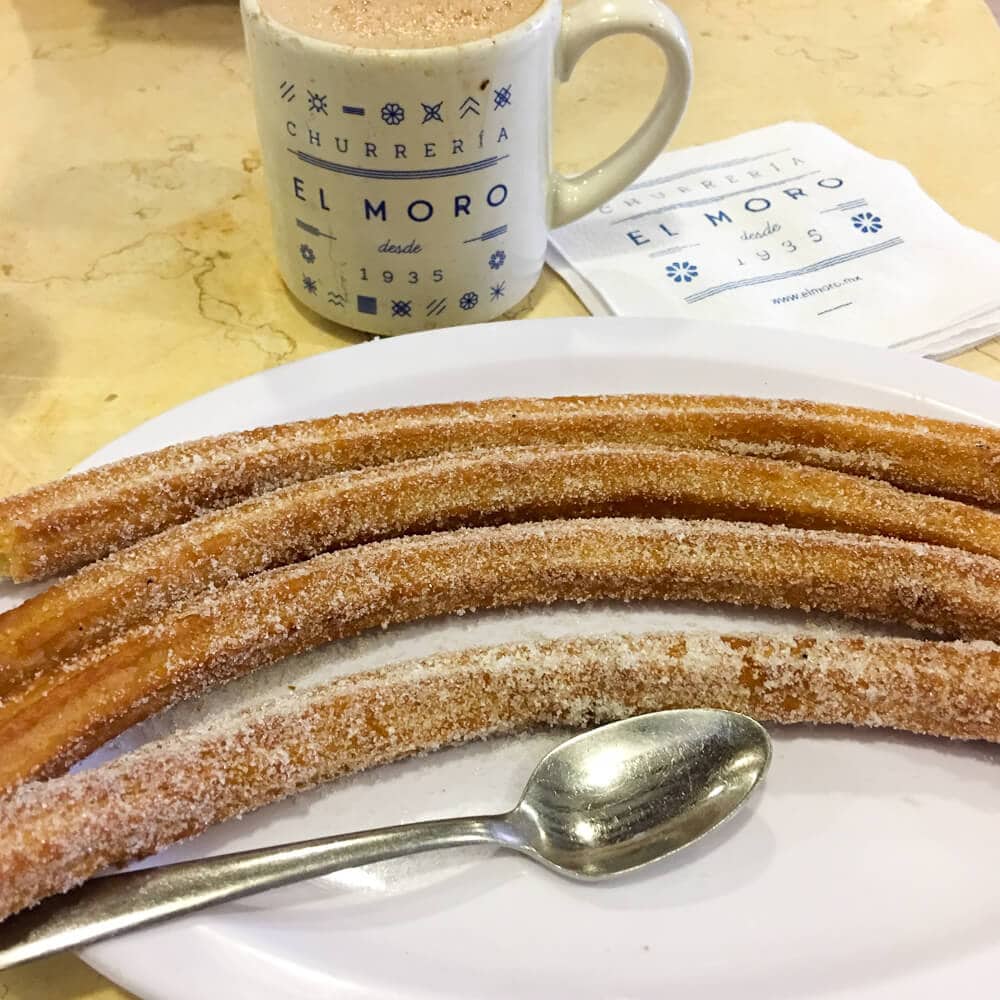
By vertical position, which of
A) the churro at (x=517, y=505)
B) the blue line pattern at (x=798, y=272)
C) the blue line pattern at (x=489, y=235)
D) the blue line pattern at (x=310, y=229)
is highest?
the blue line pattern at (x=310, y=229)

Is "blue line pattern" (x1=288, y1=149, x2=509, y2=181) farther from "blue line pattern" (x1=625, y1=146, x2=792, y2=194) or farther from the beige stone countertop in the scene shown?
"blue line pattern" (x1=625, y1=146, x2=792, y2=194)

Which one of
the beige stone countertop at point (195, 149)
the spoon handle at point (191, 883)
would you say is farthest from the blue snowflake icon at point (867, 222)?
the spoon handle at point (191, 883)

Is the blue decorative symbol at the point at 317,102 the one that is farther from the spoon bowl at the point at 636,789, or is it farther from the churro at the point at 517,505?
the spoon bowl at the point at 636,789

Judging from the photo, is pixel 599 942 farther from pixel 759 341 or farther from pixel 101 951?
pixel 759 341

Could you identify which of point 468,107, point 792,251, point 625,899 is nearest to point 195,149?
point 468,107

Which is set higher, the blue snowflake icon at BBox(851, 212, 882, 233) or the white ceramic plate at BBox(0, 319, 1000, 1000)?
the blue snowflake icon at BBox(851, 212, 882, 233)

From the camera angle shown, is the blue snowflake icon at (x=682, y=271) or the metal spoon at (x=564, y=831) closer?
the metal spoon at (x=564, y=831)

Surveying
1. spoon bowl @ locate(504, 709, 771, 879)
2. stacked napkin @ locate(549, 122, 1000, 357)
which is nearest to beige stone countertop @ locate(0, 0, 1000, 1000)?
stacked napkin @ locate(549, 122, 1000, 357)
